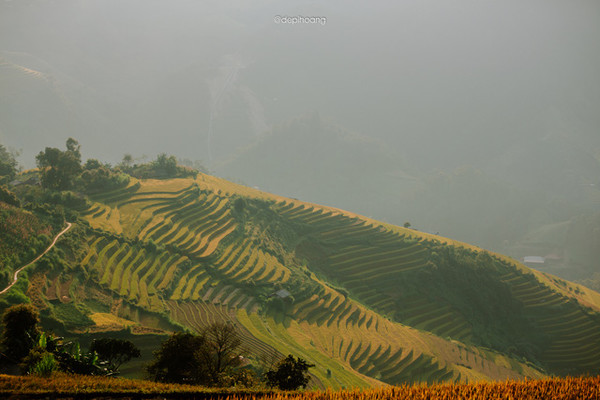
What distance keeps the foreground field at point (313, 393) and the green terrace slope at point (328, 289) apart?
8683mm

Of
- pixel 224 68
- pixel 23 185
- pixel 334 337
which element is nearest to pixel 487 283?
pixel 334 337

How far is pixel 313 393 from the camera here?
25.2 feet

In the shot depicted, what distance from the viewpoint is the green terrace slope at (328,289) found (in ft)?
64.8

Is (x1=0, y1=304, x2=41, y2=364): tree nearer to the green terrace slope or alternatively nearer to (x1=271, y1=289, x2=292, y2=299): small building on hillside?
the green terrace slope

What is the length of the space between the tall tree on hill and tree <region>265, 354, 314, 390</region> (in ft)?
69.6

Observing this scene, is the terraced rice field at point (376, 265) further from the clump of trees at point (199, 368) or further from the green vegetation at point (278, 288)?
the clump of trees at point (199, 368)

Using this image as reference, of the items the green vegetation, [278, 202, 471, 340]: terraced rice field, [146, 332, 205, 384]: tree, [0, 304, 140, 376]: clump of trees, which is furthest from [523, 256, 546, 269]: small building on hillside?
[0, 304, 140, 376]: clump of trees

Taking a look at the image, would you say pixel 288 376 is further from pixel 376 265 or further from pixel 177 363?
pixel 376 265

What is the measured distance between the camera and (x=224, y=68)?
472ft

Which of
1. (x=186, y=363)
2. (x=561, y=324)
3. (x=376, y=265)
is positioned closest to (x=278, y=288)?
(x=376, y=265)

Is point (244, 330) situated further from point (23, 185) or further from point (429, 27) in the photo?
point (429, 27)

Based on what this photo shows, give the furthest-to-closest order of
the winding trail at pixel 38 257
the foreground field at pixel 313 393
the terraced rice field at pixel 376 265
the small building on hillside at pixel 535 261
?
1. the small building on hillside at pixel 535 261
2. the terraced rice field at pixel 376 265
3. the winding trail at pixel 38 257
4. the foreground field at pixel 313 393

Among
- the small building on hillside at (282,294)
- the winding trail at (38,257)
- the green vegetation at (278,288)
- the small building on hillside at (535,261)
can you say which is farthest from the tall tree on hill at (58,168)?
the small building on hillside at (535,261)

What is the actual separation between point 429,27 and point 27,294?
184 m
